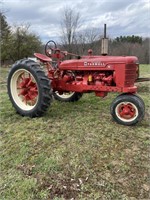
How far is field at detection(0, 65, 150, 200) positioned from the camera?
7.81ft

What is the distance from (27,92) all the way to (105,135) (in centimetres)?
184

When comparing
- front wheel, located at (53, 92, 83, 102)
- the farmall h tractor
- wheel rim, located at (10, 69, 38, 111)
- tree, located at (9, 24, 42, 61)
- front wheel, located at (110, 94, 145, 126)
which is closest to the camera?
front wheel, located at (110, 94, 145, 126)

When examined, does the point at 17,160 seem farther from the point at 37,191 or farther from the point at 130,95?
the point at 130,95

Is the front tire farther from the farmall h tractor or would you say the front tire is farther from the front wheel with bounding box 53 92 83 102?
the front wheel with bounding box 53 92 83 102

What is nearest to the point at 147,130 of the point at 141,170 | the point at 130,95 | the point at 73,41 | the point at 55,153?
the point at 130,95

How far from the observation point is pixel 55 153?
296cm

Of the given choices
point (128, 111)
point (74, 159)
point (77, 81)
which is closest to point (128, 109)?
point (128, 111)

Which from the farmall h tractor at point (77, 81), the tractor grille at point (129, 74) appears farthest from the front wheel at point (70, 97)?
the tractor grille at point (129, 74)

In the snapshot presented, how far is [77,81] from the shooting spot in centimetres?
464

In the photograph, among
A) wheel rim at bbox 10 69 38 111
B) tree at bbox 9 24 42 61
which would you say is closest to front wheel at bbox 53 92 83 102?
wheel rim at bbox 10 69 38 111

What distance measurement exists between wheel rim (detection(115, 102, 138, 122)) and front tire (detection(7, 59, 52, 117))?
1.16 meters

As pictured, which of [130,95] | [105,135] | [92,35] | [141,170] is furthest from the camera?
[92,35]

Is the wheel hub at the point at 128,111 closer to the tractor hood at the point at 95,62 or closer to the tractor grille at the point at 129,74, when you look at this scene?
the tractor grille at the point at 129,74

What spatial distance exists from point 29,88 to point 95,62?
4.24ft
